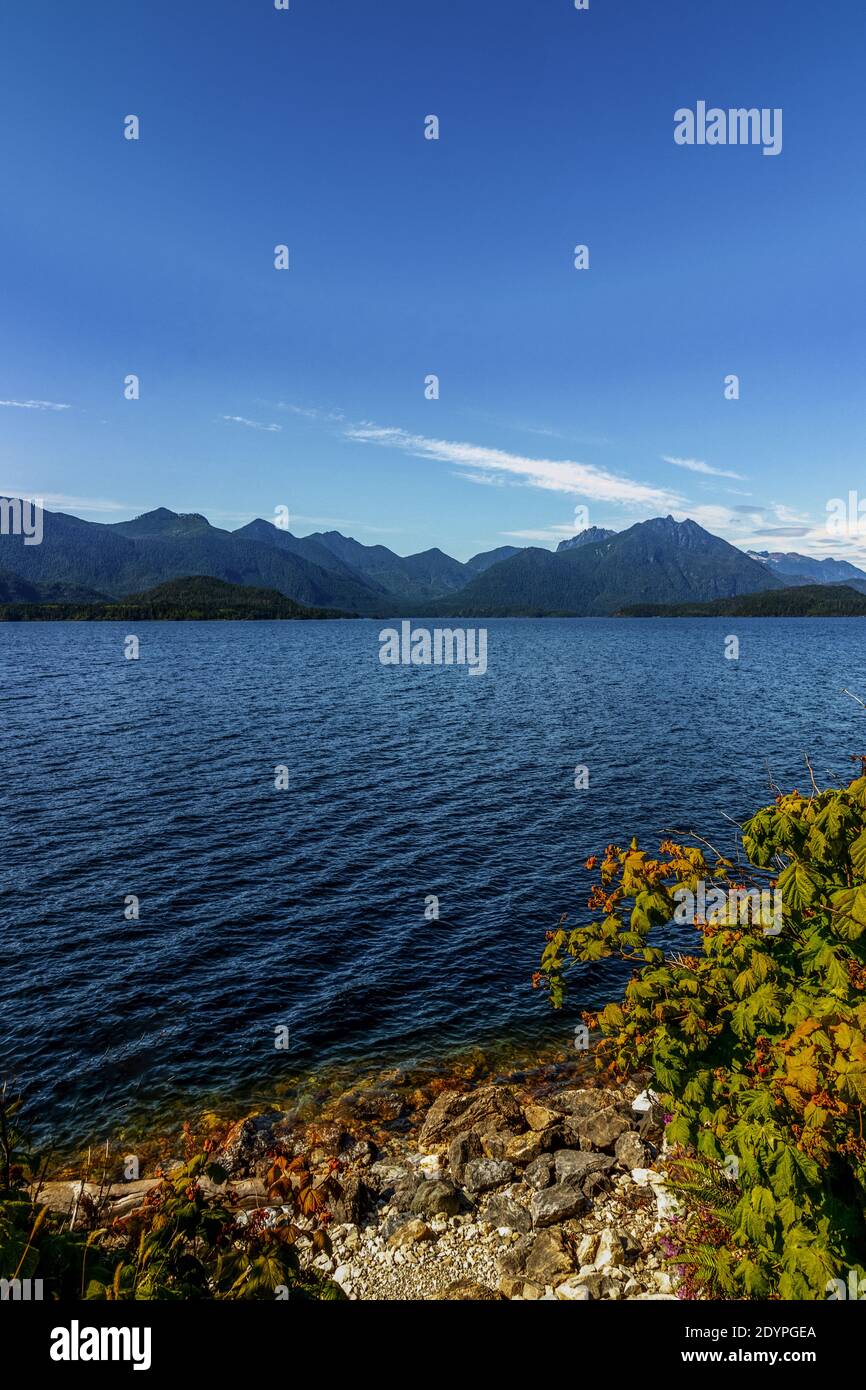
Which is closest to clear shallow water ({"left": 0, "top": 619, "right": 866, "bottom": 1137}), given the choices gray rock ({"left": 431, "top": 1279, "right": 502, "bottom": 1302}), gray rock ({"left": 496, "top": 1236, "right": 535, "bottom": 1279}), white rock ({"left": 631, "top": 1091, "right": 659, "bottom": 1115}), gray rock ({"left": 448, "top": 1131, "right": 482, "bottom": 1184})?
gray rock ({"left": 448, "top": 1131, "right": 482, "bottom": 1184})

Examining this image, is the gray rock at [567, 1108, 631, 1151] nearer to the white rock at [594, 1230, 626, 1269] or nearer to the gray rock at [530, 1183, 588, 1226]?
the gray rock at [530, 1183, 588, 1226]

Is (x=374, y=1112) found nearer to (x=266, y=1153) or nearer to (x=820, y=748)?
(x=266, y=1153)

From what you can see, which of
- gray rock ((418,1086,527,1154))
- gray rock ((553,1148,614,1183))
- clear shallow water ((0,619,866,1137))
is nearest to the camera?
gray rock ((553,1148,614,1183))

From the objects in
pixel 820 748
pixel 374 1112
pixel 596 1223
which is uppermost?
pixel 820 748

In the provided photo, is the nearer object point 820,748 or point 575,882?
point 575,882

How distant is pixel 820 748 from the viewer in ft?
238

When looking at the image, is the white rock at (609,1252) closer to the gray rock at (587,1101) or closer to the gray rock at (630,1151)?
the gray rock at (630,1151)

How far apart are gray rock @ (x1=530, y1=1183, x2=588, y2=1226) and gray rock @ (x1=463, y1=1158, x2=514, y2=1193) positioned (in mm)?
1372

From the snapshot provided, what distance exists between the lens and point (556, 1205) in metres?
17.1

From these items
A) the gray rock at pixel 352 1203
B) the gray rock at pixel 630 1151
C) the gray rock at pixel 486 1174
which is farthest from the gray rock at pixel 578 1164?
the gray rock at pixel 352 1203

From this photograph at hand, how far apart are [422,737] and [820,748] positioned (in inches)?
1746

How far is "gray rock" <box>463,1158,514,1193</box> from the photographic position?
18.8 m

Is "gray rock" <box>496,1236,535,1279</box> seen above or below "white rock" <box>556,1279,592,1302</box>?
below
